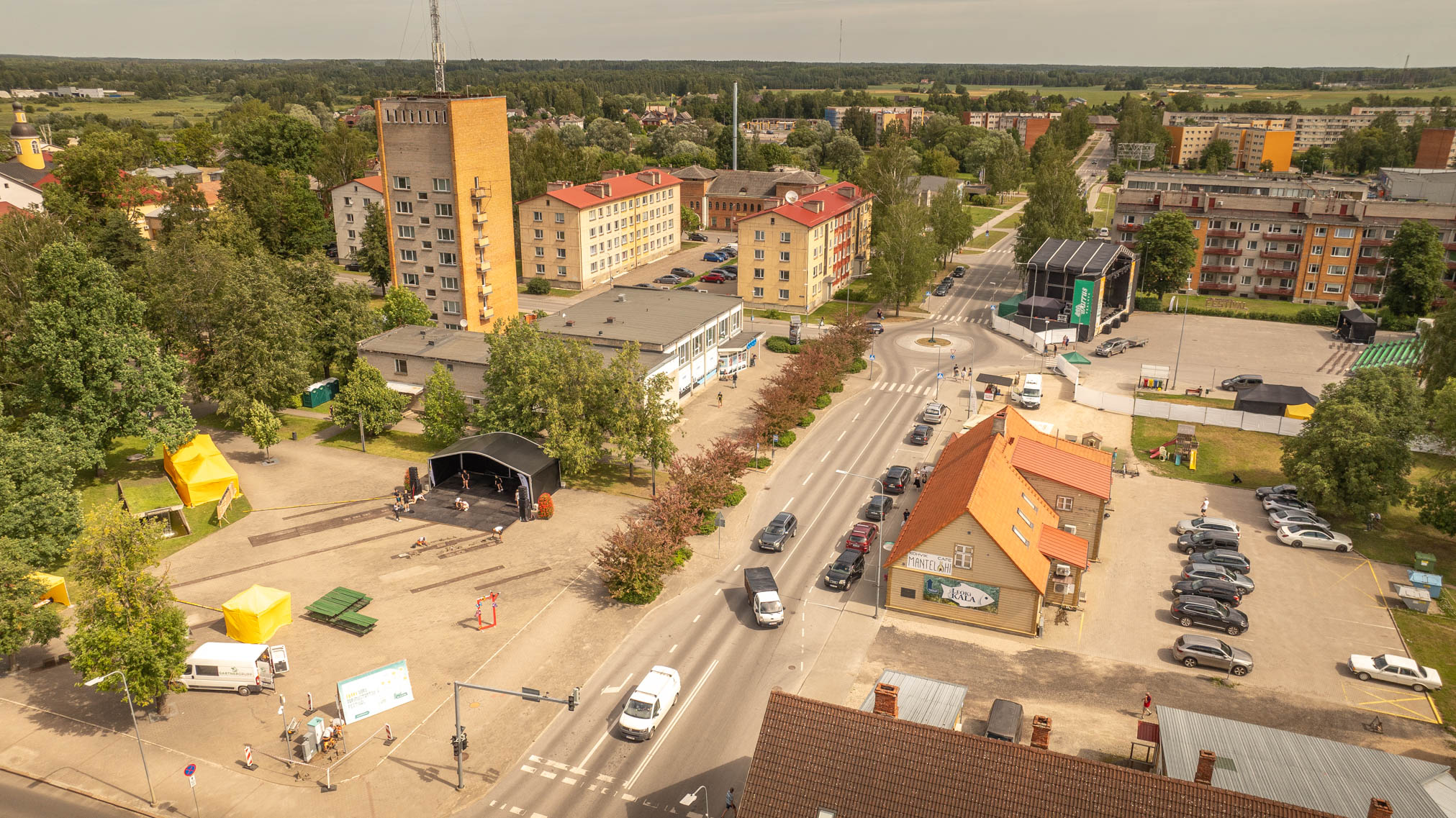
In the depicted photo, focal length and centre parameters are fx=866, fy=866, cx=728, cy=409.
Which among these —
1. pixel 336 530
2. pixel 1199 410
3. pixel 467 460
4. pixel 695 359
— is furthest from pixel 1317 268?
pixel 336 530

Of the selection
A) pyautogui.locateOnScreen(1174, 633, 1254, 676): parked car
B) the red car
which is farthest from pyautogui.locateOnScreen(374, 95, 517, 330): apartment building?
pyautogui.locateOnScreen(1174, 633, 1254, 676): parked car

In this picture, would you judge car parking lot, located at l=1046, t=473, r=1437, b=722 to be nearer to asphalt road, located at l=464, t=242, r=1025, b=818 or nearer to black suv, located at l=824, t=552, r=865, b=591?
black suv, located at l=824, t=552, r=865, b=591

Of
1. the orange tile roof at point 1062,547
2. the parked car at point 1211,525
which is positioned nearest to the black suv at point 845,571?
the orange tile roof at point 1062,547

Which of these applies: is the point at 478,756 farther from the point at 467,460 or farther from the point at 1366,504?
the point at 1366,504

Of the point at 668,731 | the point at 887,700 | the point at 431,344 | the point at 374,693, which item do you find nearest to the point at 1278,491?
the point at 887,700

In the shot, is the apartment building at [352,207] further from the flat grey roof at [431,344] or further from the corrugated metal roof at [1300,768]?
the corrugated metal roof at [1300,768]
